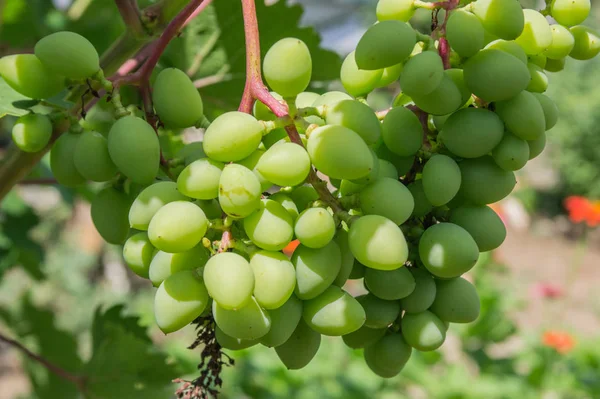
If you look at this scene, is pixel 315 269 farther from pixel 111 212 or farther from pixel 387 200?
pixel 111 212

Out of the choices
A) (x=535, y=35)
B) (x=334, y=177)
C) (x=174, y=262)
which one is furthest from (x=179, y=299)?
(x=535, y=35)

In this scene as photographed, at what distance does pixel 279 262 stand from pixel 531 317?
4.88m

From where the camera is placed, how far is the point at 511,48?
0.51 m

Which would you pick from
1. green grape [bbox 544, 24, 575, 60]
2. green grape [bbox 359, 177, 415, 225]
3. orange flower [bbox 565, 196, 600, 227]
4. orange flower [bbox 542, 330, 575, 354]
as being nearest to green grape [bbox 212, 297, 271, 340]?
green grape [bbox 359, 177, 415, 225]

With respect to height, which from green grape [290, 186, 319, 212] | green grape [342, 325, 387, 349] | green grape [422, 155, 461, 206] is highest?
green grape [290, 186, 319, 212]

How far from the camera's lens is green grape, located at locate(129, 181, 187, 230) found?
48 centimetres

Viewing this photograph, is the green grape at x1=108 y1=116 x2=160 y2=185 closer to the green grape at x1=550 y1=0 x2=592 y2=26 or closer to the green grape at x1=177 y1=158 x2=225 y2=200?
the green grape at x1=177 y1=158 x2=225 y2=200

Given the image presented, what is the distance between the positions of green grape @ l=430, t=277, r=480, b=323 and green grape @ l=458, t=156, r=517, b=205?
0.24ft

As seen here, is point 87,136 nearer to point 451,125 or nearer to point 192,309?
point 192,309

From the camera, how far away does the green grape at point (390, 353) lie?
56 cm

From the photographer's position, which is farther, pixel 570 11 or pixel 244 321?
pixel 570 11

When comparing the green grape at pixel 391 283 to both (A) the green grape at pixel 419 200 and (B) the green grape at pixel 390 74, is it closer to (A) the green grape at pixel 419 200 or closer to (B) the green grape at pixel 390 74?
(A) the green grape at pixel 419 200

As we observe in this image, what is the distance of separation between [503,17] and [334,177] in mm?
175

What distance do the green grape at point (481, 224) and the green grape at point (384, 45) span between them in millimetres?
131
